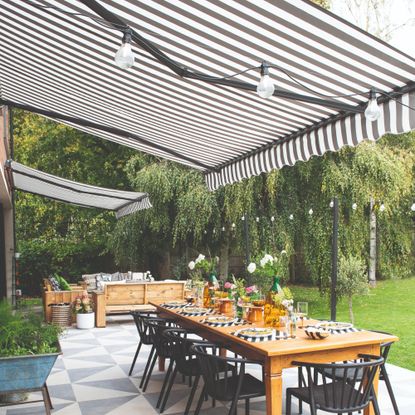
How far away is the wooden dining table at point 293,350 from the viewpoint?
3.75 metres

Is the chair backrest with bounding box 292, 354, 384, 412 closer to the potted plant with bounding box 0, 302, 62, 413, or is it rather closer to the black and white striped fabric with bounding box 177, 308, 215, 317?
the black and white striped fabric with bounding box 177, 308, 215, 317

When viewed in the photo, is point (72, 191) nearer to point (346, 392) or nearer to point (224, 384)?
point (224, 384)

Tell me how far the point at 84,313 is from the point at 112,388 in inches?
171

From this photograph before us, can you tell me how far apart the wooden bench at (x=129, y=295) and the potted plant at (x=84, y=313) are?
0.14m

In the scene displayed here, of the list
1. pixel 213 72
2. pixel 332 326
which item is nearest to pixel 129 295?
pixel 332 326

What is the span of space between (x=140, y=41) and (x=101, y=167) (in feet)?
43.5

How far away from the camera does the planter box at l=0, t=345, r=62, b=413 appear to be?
3912 millimetres

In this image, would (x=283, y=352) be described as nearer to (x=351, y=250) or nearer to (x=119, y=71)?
(x=119, y=71)

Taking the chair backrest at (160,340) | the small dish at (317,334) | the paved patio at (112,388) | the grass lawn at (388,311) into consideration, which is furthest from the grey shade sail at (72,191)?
the small dish at (317,334)

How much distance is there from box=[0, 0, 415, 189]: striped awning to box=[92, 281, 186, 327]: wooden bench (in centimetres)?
478

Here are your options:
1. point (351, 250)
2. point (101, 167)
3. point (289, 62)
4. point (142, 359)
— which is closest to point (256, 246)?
point (351, 250)

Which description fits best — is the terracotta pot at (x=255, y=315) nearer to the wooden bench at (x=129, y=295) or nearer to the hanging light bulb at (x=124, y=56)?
the hanging light bulb at (x=124, y=56)

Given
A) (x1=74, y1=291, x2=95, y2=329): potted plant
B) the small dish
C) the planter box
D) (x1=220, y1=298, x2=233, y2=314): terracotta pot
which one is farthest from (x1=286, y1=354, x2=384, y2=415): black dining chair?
(x1=74, y1=291, x2=95, y2=329): potted plant

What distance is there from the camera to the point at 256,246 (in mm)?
11289
